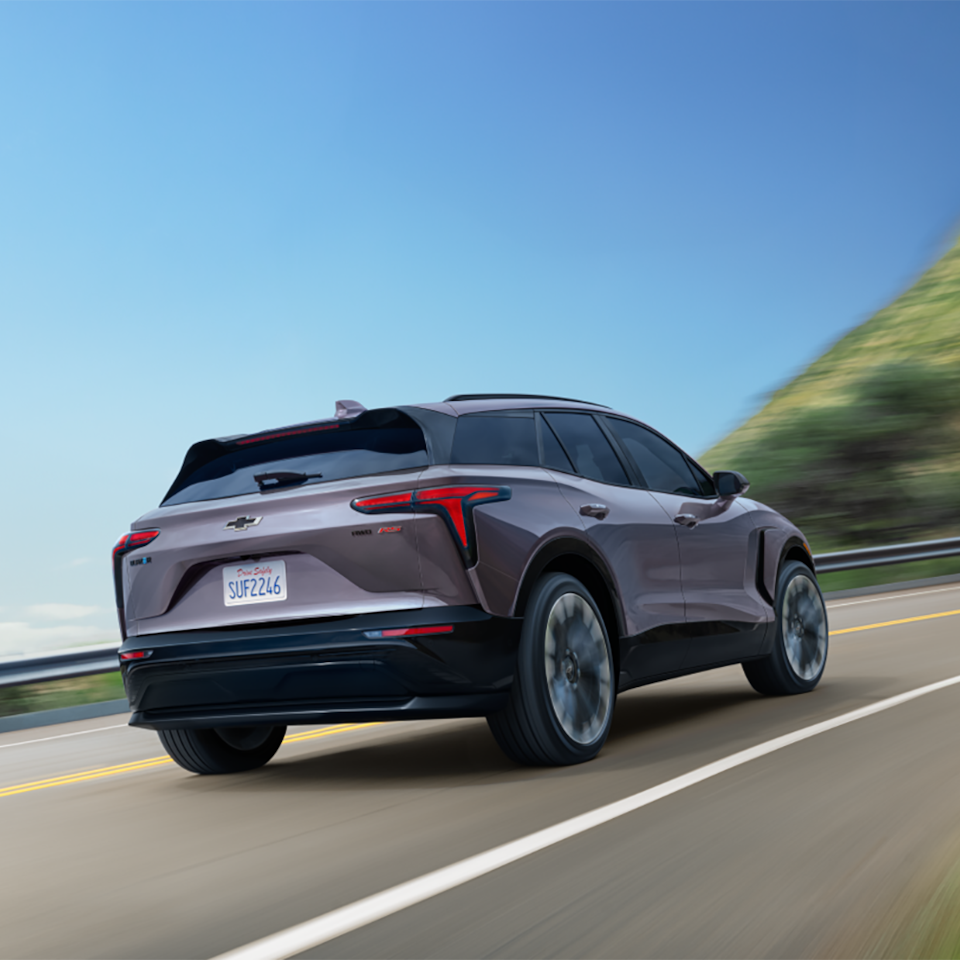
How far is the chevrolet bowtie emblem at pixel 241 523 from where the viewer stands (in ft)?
19.0

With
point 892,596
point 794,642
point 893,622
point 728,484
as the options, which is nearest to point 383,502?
point 728,484

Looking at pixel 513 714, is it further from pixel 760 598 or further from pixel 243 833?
pixel 760 598

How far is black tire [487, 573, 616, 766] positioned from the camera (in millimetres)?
5734

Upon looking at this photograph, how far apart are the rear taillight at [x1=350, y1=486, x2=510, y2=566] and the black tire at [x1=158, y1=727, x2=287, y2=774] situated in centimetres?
185

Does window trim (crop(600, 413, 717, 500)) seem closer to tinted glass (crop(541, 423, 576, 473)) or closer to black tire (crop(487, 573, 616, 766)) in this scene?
tinted glass (crop(541, 423, 576, 473))

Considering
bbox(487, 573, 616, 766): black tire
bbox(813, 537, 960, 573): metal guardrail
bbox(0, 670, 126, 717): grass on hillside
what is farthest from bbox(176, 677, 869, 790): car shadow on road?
bbox(813, 537, 960, 573): metal guardrail

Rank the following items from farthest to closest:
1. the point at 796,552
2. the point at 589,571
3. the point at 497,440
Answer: the point at 796,552 < the point at 589,571 < the point at 497,440

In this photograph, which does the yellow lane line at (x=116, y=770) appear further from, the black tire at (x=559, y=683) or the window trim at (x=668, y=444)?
the window trim at (x=668, y=444)

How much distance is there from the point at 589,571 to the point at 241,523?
1.68 m

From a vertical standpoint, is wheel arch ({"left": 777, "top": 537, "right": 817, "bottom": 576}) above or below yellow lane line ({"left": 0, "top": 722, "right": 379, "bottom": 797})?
above

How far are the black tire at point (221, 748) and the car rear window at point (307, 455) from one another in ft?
4.12

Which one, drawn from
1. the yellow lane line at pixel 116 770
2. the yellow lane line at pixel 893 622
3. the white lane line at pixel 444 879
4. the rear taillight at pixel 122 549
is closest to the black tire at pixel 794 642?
the white lane line at pixel 444 879

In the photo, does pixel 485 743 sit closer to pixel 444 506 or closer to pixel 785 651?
pixel 444 506

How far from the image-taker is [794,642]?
27.6 feet
